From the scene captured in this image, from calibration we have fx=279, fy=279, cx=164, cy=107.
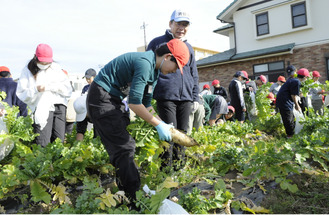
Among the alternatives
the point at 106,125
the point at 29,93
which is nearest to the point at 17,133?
the point at 29,93

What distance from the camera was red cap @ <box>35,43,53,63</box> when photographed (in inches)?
142

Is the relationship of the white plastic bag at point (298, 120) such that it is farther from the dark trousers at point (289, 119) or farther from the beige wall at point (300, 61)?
the beige wall at point (300, 61)

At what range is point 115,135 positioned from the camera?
251 centimetres

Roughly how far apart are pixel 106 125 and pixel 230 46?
1820 centimetres

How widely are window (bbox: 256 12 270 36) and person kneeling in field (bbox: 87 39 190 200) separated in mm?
15321

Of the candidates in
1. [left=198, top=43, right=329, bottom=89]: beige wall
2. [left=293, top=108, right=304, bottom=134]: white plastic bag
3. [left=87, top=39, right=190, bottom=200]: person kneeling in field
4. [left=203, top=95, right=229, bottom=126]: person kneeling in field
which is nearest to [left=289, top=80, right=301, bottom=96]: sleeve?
[left=293, top=108, right=304, bottom=134]: white plastic bag

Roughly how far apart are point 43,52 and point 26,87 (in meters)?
0.52

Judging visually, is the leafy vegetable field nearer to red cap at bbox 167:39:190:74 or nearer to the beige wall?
red cap at bbox 167:39:190:74

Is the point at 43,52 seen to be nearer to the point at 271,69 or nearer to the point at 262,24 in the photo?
the point at 271,69

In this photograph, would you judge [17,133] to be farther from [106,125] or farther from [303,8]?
[303,8]

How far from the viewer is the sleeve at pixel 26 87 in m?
3.68

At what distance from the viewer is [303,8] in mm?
14852

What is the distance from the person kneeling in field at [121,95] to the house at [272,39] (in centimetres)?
1379

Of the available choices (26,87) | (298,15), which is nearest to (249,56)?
(298,15)
